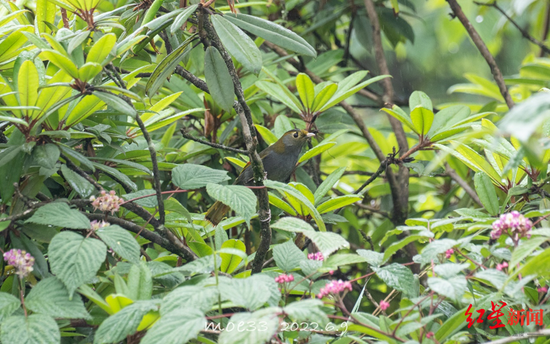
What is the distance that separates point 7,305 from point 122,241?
0.98 ft

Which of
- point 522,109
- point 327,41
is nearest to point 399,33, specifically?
point 327,41

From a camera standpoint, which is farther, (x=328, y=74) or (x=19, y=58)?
(x=328, y=74)

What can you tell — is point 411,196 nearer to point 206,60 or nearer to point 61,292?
point 206,60

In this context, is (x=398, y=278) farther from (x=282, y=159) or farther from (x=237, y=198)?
(x=282, y=159)

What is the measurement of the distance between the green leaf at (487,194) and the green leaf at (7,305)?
153 centimetres

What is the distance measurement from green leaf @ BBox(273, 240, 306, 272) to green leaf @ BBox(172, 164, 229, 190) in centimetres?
31

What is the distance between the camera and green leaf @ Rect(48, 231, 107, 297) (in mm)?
1182

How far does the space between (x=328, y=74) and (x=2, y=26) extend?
6.89 feet

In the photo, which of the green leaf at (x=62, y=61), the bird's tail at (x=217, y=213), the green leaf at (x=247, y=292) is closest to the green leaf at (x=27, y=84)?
the green leaf at (x=62, y=61)

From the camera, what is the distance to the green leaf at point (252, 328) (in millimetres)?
1050

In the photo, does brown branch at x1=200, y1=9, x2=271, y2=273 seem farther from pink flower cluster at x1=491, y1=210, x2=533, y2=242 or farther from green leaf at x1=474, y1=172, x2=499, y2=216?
green leaf at x1=474, y1=172, x2=499, y2=216

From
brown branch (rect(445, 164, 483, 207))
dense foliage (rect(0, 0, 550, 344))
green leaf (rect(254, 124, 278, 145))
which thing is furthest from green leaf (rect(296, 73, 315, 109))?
brown branch (rect(445, 164, 483, 207))

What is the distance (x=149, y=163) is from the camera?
2004mm

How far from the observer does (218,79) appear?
1681 mm
